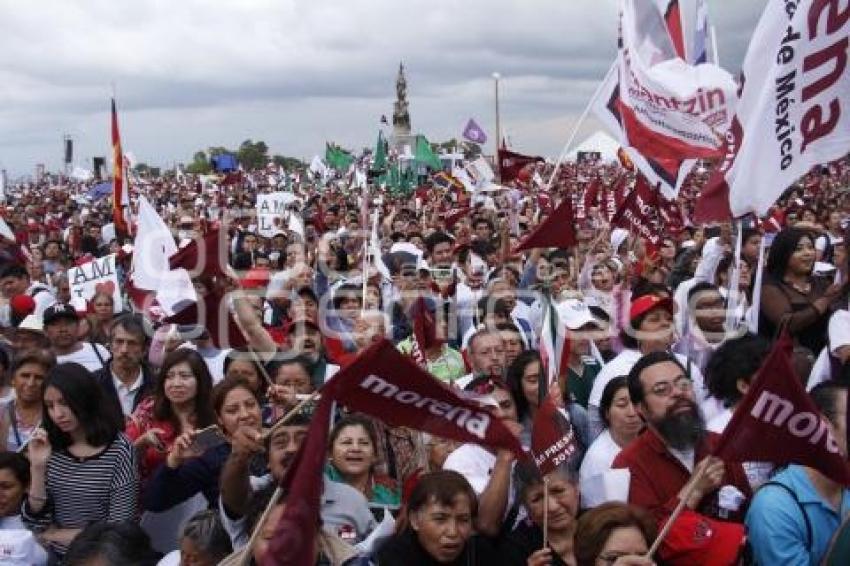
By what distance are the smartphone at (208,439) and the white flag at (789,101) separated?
104 inches

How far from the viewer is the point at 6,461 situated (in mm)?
3914

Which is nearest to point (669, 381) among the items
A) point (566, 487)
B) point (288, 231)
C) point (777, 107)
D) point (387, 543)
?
point (566, 487)

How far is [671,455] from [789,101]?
1975 mm

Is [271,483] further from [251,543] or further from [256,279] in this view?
[256,279]

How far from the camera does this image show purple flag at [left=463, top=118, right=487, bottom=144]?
872 inches

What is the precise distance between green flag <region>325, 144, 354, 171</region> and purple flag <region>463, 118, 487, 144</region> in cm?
1083

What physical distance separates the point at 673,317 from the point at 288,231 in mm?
7996

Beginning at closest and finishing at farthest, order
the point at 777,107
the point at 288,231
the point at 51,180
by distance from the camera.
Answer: the point at 777,107
the point at 288,231
the point at 51,180

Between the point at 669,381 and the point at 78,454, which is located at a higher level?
the point at 669,381

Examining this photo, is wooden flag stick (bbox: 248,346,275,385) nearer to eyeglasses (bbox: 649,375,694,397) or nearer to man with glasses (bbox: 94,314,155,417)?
man with glasses (bbox: 94,314,155,417)

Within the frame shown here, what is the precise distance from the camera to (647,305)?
18.1 ft

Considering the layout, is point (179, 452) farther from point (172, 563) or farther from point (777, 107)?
point (777, 107)

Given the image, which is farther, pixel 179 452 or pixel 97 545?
pixel 179 452

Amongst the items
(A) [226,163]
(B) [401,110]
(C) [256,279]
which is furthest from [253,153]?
(C) [256,279]
